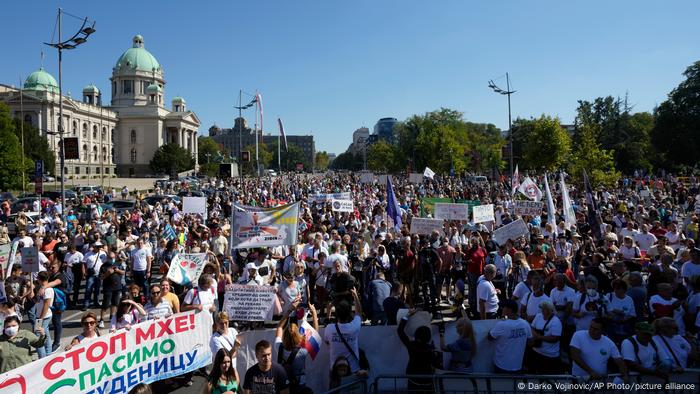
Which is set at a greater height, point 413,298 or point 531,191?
point 531,191

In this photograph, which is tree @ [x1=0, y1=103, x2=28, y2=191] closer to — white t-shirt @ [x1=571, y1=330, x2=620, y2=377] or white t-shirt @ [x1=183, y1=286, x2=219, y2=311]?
white t-shirt @ [x1=183, y1=286, x2=219, y2=311]

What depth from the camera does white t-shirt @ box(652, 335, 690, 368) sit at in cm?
580

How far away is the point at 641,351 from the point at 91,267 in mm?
11243

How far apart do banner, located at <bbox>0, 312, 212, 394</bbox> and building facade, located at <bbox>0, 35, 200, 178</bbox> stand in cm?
9919

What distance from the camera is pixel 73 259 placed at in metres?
12.6

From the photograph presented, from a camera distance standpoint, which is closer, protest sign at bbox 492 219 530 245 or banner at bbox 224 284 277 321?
banner at bbox 224 284 277 321

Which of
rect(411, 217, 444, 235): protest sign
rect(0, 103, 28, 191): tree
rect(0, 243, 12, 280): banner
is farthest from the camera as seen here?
rect(0, 103, 28, 191): tree

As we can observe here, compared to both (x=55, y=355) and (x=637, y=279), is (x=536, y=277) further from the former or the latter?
(x=55, y=355)

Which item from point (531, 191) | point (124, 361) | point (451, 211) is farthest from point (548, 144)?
point (124, 361)

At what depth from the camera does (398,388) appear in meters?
6.14

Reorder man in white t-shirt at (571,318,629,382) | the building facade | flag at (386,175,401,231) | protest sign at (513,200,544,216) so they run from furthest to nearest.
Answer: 1. the building facade
2. protest sign at (513,200,544,216)
3. flag at (386,175,401,231)
4. man in white t-shirt at (571,318,629,382)

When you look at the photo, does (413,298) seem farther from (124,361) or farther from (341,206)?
(341,206)

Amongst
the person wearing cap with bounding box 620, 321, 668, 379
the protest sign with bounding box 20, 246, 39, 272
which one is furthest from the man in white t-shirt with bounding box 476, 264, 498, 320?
the protest sign with bounding box 20, 246, 39, 272

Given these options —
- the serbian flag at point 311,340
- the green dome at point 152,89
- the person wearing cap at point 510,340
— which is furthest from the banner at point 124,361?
the green dome at point 152,89
